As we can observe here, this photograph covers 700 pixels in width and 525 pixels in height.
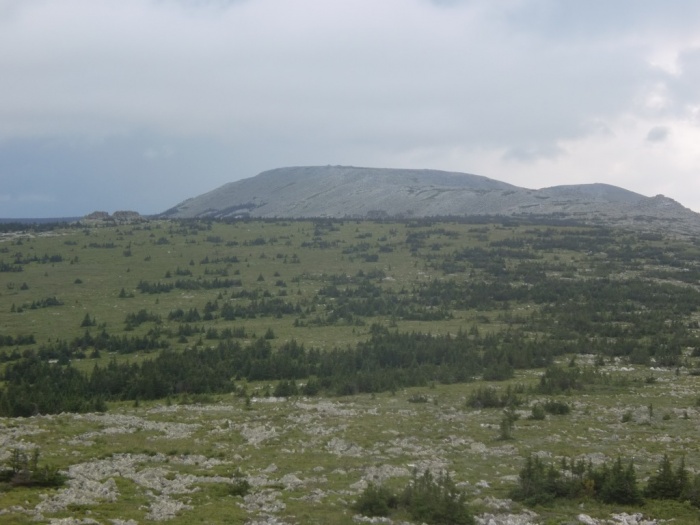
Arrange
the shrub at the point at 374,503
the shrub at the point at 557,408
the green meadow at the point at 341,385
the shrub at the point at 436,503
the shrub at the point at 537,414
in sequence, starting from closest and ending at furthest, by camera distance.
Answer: the shrub at the point at 436,503
the shrub at the point at 374,503
the green meadow at the point at 341,385
the shrub at the point at 537,414
the shrub at the point at 557,408

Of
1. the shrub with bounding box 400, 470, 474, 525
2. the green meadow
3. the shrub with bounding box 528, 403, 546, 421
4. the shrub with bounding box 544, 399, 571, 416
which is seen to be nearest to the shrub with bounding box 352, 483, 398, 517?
the green meadow

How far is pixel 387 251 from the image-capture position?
95.5 metres

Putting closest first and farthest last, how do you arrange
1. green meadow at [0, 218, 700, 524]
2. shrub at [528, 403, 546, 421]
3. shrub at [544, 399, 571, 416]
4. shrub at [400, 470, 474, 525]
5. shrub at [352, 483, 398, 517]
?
1. shrub at [400, 470, 474, 525]
2. shrub at [352, 483, 398, 517]
3. green meadow at [0, 218, 700, 524]
4. shrub at [528, 403, 546, 421]
5. shrub at [544, 399, 571, 416]

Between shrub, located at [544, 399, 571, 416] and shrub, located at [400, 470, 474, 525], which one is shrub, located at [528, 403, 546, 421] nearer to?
shrub, located at [544, 399, 571, 416]

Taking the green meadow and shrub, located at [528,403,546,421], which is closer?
the green meadow

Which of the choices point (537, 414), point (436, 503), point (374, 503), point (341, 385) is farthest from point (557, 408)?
point (374, 503)

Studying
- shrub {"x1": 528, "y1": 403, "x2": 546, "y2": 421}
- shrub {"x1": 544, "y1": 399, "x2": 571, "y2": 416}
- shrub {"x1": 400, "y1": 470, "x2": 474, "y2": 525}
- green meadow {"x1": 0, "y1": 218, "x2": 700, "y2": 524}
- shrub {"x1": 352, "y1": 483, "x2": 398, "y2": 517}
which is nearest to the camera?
shrub {"x1": 400, "y1": 470, "x2": 474, "y2": 525}

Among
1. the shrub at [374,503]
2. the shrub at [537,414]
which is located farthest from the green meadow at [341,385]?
the shrub at [374,503]

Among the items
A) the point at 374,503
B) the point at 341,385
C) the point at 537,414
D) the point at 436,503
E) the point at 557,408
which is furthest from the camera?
the point at 341,385

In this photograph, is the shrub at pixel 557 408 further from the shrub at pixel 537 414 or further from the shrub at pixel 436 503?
the shrub at pixel 436 503

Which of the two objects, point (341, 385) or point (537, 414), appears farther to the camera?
point (341, 385)

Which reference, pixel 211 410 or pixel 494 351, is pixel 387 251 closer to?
pixel 494 351

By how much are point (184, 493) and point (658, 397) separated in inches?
898

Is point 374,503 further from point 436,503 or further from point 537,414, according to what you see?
point 537,414
